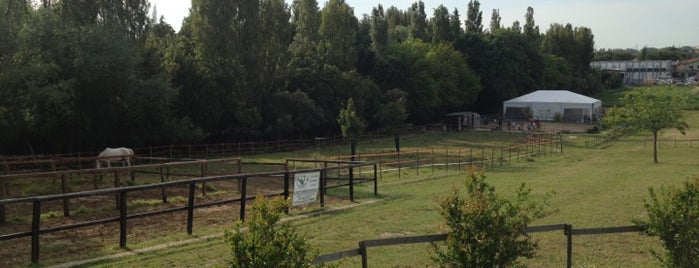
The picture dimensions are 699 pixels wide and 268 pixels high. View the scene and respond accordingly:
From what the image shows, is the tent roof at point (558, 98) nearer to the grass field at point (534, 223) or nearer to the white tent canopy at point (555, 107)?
the white tent canopy at point (555, 107)

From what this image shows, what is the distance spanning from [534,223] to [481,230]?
8.58 m

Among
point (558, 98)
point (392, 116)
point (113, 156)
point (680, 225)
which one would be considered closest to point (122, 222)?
point (680, 225)

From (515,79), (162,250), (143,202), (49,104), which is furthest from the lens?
(515,79)

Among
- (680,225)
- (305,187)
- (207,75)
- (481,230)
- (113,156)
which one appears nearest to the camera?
(481,230)

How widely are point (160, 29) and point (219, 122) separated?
22.0 metres

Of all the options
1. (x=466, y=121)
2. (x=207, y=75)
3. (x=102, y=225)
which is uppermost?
(x=207, y=75)

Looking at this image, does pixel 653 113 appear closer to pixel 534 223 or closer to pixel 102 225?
pixel 534 223

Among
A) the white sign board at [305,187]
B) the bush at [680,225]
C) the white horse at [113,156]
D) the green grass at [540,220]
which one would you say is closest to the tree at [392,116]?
the green grass at [540,220]

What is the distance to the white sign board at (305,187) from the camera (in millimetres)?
15703

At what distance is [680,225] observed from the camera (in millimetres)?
8242

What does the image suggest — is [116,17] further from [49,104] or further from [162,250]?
[162,250]

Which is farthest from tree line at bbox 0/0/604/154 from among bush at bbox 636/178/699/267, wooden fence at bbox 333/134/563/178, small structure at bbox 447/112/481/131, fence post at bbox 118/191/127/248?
bush at bbox 636/178/699/267

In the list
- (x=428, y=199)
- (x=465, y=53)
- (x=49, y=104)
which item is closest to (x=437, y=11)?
(x=465, y=53)

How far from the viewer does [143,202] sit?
16.4 metres
